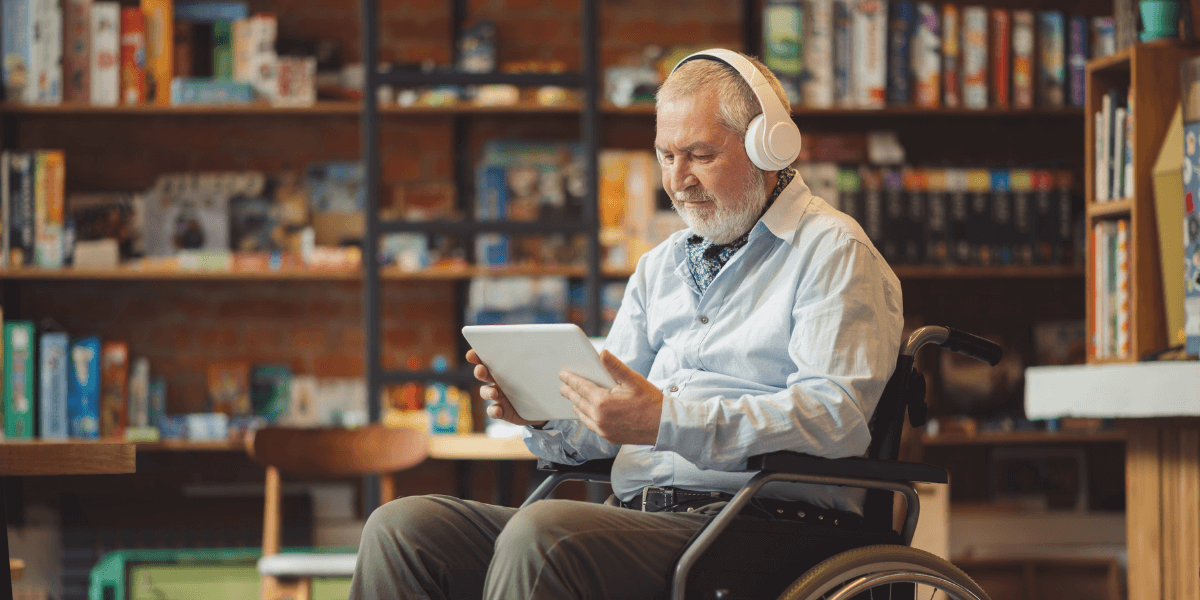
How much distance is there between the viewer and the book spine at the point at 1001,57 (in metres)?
3.32

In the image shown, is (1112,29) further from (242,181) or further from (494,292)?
(242,181)

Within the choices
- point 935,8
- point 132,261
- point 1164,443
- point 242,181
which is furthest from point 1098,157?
point 132,261

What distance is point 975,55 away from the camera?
3.33 meters

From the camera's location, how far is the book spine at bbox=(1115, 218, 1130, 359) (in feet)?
7.52

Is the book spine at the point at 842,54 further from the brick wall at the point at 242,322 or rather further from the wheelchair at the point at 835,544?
the wheelchair at the point at 835,544

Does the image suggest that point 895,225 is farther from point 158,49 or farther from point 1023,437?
point 158,49

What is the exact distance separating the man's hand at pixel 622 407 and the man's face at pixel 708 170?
14.7 inches

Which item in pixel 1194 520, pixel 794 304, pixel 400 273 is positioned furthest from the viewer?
pixel 400 273

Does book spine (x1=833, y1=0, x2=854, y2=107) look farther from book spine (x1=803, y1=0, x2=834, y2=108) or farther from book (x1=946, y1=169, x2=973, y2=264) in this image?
book (x1=946, y1=169, x2=973, y2=264)

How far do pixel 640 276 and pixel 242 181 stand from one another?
6.74 ft

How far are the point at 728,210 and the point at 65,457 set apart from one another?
3.12 feet

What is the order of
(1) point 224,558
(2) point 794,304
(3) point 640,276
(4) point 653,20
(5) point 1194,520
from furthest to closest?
(4) point 653,20 → (1) point 224,558 → (5) point 1194,520 → (3) point 640,276 → (2) point 794,304

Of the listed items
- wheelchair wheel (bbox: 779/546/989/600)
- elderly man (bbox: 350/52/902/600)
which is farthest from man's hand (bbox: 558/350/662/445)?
wheelchair wheel (bbox: 779/546/989/600)

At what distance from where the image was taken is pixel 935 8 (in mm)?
3330
